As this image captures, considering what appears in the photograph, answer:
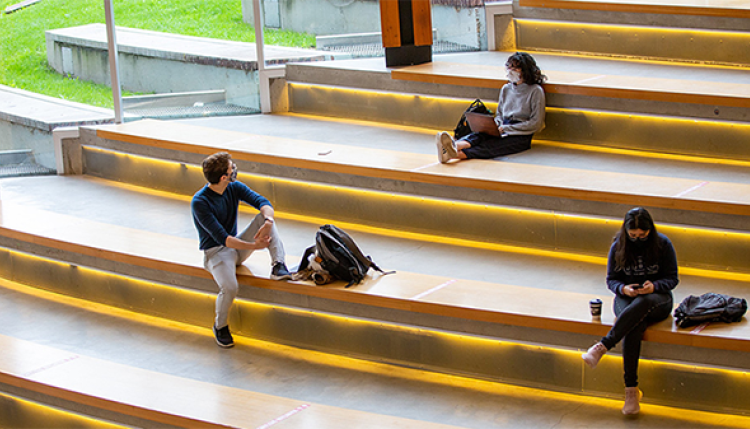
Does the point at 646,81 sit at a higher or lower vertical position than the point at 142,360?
higher

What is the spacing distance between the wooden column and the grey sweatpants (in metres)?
2.89

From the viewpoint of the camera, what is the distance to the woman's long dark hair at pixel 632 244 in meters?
3.84

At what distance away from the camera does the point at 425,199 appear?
5.34 meters

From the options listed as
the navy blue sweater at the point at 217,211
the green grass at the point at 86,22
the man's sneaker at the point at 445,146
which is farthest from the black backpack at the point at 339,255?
the green grass at the point at 86,22

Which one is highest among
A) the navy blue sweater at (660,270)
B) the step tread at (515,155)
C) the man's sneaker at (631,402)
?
the step tread at (515,155)

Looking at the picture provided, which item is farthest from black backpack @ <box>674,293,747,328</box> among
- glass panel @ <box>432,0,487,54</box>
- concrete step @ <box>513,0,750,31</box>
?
glass panel @ <box>432,0,487,54</box>

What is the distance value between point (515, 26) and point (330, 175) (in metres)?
2.80

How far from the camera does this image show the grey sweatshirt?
5.80 metres

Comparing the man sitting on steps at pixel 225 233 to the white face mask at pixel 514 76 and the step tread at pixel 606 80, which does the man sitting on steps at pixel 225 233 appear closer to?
the white face mask at pixel 514 76

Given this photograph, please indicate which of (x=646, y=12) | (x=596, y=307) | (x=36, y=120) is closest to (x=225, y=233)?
(x=596, y=307)

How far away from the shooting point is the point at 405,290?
14.7ft

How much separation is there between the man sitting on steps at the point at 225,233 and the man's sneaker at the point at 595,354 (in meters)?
1.73

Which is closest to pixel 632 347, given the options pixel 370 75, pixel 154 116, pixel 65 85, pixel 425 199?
pixel 425 199

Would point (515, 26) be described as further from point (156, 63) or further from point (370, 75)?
point (156, 63)
